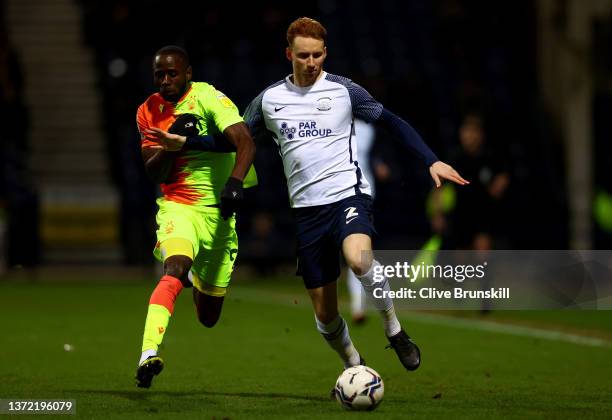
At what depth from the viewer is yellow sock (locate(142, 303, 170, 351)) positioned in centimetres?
834

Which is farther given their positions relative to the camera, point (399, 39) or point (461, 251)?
point (399, 39)

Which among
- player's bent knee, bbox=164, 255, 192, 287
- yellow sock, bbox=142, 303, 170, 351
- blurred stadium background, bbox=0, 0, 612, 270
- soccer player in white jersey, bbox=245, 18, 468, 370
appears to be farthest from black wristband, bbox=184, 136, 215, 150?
blurred stadium background, bbox=0, 0, 612, 270

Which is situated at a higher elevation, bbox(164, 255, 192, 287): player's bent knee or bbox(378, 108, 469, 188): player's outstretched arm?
bbox(378, 108, 469, 188): player's outstretched arm

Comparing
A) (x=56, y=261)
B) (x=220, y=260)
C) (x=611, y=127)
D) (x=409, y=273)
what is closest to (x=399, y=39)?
(x=611, y=127)

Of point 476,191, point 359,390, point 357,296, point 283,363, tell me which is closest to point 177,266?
point 359,390

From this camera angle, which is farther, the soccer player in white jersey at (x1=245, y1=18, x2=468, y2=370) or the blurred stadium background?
the blurred stadium background

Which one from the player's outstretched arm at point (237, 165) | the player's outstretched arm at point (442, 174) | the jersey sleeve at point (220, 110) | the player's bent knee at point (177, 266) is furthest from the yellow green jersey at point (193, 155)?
the player's outstretched arm at point (442, 174)

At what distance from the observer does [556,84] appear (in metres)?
25.9

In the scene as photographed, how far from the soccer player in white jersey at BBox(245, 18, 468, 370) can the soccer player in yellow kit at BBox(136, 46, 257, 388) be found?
34cm

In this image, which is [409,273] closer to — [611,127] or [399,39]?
[611,127]

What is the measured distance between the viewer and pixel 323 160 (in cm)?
900

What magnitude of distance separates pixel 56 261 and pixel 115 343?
1154cm

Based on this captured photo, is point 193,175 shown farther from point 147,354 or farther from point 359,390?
point 359,390

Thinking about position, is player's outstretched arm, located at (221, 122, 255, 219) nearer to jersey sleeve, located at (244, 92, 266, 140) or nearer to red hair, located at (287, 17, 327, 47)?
jersey sleeve, located at (244, 92, 266, 140)
